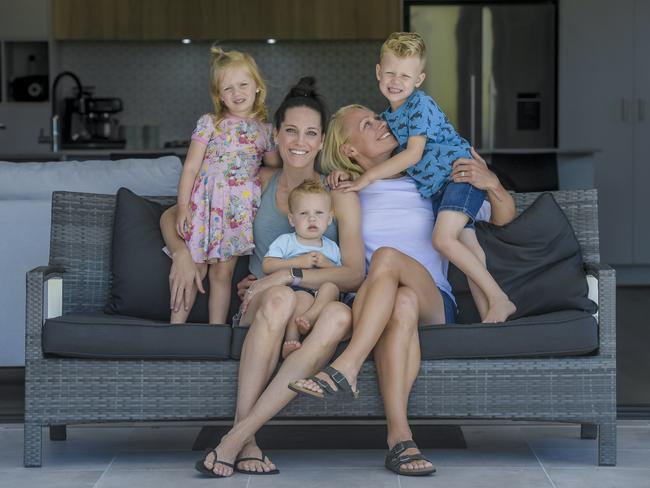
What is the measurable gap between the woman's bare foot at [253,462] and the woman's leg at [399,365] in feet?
1.03

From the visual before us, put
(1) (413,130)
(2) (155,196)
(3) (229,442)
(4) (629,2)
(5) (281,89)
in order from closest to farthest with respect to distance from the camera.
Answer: (3) (229,442) → (1) (413,130) → (2) (155,196) → (4) (629,2) → (5) (281,89)

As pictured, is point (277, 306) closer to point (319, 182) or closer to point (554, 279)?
point (319, 182)

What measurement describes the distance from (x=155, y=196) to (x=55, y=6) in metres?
4.78

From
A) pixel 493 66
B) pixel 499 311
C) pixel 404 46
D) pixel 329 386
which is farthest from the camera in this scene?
pixel 493 66

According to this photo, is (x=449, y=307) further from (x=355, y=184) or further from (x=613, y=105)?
(x=613, y=105)

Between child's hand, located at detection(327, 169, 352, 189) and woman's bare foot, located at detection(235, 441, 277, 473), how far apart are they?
0.75m

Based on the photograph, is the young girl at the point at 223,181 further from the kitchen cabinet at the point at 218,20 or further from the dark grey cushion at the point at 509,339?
the kitchen cabinet at the point at 218,20

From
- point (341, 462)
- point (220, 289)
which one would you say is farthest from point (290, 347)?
point (220, 289)

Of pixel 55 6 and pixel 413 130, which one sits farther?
pixel 55 6

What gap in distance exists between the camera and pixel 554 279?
322 centimetres

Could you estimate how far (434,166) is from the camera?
321cm

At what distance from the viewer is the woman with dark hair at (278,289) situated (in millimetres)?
2797

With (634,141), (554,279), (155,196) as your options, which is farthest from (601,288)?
(634,141)

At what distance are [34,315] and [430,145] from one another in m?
1.21
